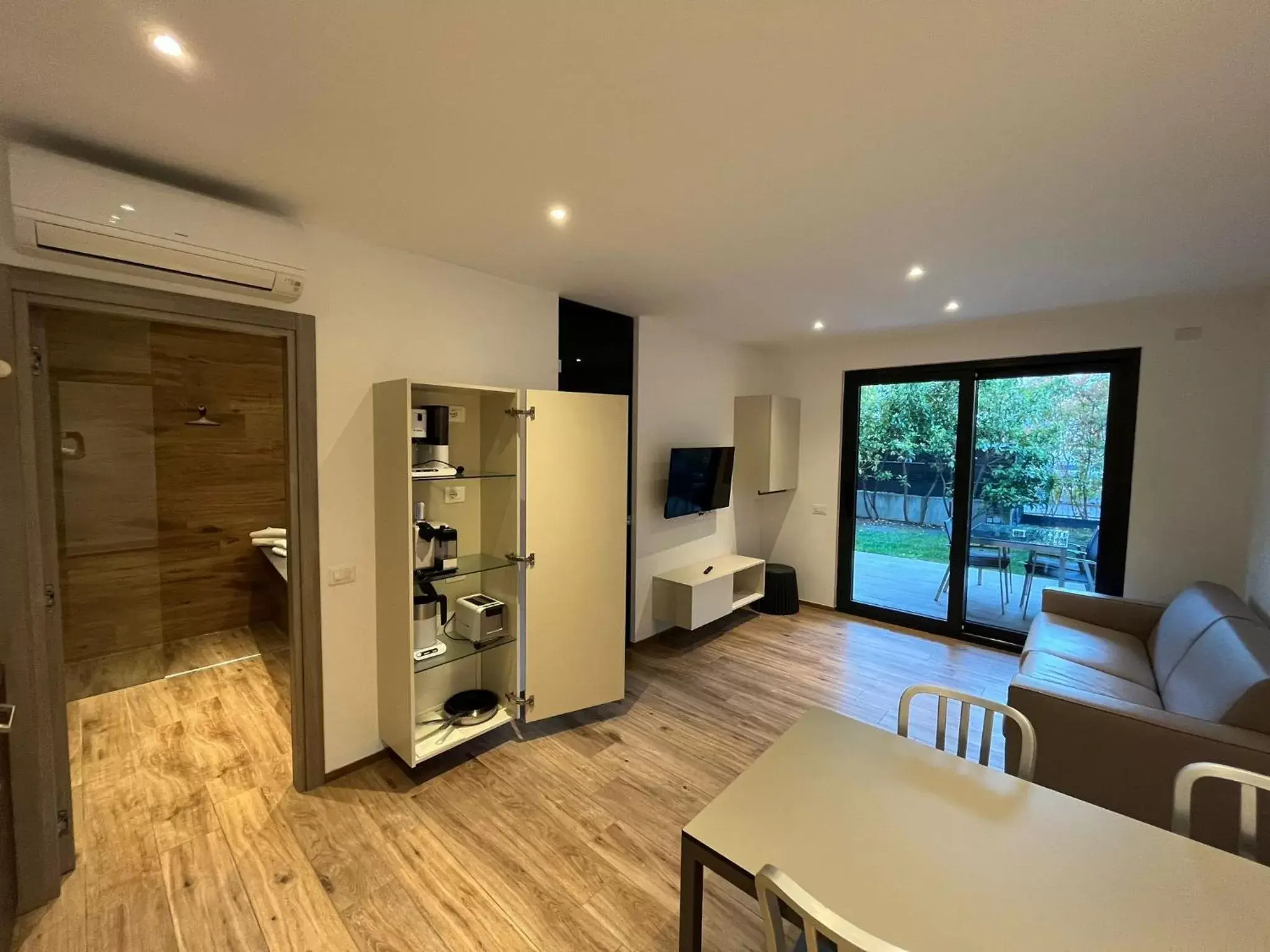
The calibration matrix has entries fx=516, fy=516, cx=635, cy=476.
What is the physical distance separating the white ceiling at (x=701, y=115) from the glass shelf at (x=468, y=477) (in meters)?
1.12

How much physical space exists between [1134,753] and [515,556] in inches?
109

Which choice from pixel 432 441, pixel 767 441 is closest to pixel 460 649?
pixel 432 441

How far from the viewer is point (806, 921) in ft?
2.99

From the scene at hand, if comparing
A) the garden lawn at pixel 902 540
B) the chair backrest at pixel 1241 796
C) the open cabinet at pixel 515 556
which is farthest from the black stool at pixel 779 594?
the chair backrest at pixel 1241 796

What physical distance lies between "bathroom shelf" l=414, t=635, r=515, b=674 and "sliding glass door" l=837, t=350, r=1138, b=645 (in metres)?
3.52

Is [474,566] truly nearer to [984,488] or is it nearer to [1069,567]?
[984,488]

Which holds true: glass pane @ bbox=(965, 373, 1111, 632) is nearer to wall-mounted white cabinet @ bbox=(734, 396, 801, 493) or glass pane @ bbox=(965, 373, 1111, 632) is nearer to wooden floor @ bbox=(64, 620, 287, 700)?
wall-mounted white cabinet @ bbox=(734, 396, 801, 493)

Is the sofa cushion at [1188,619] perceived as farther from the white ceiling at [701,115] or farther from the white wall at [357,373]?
the white wall at [357,373]

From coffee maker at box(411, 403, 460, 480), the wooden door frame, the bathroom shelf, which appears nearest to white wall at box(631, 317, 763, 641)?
the bathroom shelf

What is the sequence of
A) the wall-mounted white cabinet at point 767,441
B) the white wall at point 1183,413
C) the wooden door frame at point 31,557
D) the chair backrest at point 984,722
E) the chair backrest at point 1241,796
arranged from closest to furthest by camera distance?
1. the chair backrest at point 1241,796
2. the chair backrest at point 984,722
3. the wooden door frame at point 31,557
4. the white wall at point 1183,413
5. the wall-mounted white cabinet at point 767,441

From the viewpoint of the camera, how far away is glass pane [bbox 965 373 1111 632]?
12.5 feet

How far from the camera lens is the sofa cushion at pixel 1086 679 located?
250cm

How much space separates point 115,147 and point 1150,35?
9.63 feet

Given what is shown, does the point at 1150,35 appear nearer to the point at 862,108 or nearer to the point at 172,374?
the point at 862,108
